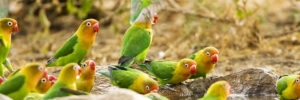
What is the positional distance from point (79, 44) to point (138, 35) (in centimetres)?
72

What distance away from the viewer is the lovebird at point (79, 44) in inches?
212

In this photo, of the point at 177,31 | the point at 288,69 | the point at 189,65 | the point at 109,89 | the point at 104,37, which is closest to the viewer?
the point at 189,65

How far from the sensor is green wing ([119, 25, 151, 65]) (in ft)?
18.1

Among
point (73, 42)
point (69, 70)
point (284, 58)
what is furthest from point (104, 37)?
point (69, 70)

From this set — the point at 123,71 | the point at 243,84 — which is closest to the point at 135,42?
the point at 123,71

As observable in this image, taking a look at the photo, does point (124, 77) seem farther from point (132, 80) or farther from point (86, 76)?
point (86, 76)

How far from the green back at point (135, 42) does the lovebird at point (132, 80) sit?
0.47 meters

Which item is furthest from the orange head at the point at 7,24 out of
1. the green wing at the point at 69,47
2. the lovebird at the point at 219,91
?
the lovebird at the point at 219,91

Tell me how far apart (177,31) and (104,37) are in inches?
75.6

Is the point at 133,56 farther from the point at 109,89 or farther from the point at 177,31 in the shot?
the point at 177,31

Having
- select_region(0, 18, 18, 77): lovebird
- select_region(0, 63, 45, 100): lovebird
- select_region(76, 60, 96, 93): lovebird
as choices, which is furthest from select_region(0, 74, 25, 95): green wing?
select_region(0, 18, 18, 77): lovebird

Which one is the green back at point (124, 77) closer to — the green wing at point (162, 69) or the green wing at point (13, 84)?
the green wing at point (162, 69)

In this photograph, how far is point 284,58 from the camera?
834cm

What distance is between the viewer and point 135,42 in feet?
18.3
